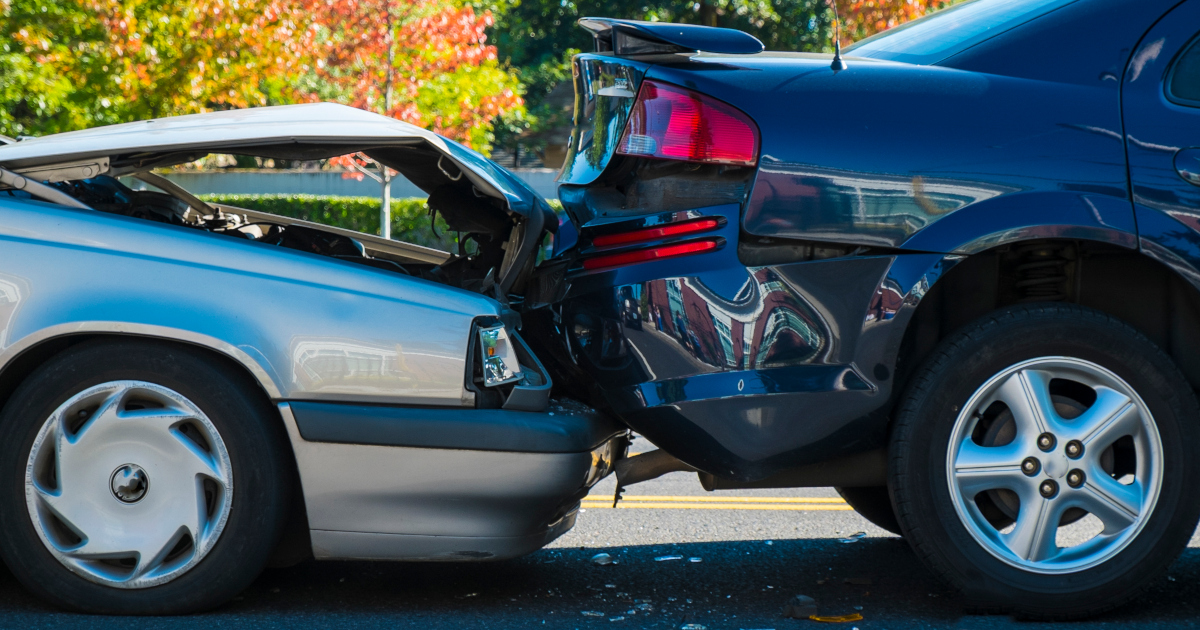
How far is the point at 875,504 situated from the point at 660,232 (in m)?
1.54

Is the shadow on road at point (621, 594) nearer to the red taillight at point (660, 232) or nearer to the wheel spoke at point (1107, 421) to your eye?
the wheel spoke at point (1107, 421)

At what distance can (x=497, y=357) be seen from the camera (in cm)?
290

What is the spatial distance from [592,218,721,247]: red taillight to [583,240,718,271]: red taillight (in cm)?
3

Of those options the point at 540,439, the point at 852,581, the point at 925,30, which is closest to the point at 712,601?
the point at 852,581

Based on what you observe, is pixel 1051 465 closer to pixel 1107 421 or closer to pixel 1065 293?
pixel 1107 421

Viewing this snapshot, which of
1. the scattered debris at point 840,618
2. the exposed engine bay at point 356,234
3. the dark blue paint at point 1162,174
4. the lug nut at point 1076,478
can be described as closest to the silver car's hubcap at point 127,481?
the exposed engine bay at point 356,234

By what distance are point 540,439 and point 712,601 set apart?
0.77 m

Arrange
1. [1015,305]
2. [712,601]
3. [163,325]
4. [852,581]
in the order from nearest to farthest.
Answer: [163,325] → [1015,305] → [712,601] → [852,581]

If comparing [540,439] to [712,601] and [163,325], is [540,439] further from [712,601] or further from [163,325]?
[163,325]

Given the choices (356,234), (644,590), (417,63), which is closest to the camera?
(644,590)

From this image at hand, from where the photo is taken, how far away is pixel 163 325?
2736 mm

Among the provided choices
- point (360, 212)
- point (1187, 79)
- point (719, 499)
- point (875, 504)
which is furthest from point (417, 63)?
point (1187, 79)

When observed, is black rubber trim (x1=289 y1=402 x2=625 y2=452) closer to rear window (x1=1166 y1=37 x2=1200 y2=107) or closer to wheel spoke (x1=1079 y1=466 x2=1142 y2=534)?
wheel spoke (x1=1079 y1=466 x2=1142 y2=534)

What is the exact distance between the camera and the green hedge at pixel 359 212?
1656cm
